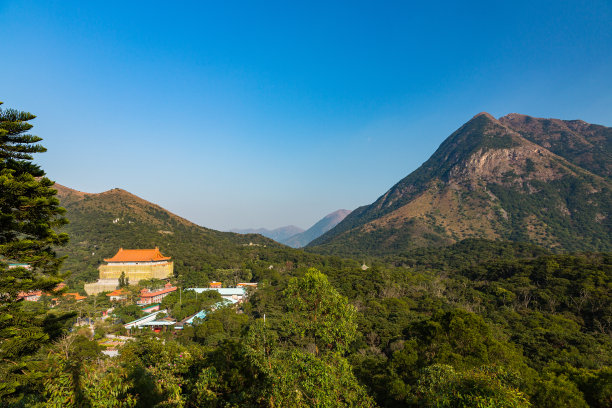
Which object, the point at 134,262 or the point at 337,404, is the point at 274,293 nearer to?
the point at 134,262

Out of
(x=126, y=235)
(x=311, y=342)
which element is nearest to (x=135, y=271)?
(x=126, y=235)

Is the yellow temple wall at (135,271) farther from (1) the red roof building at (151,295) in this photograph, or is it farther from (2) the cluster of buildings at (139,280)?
(1) the red roof building at (151,295)

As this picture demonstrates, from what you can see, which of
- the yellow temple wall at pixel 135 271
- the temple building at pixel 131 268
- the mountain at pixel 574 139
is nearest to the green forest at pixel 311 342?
the temple building at pixel 131 268

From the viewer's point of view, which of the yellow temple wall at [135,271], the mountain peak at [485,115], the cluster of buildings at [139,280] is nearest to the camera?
the cluster of buildings at [139,280]

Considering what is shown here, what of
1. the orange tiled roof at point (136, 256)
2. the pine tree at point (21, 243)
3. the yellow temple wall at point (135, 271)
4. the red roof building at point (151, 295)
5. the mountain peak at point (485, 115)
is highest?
the mountain peak at point (485, 115)

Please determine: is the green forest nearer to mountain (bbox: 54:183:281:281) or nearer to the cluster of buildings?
the cluster of buildings

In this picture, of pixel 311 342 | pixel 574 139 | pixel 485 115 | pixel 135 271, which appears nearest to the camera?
pixel 311 342

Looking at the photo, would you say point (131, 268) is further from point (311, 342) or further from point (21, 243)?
point (21, 243)
